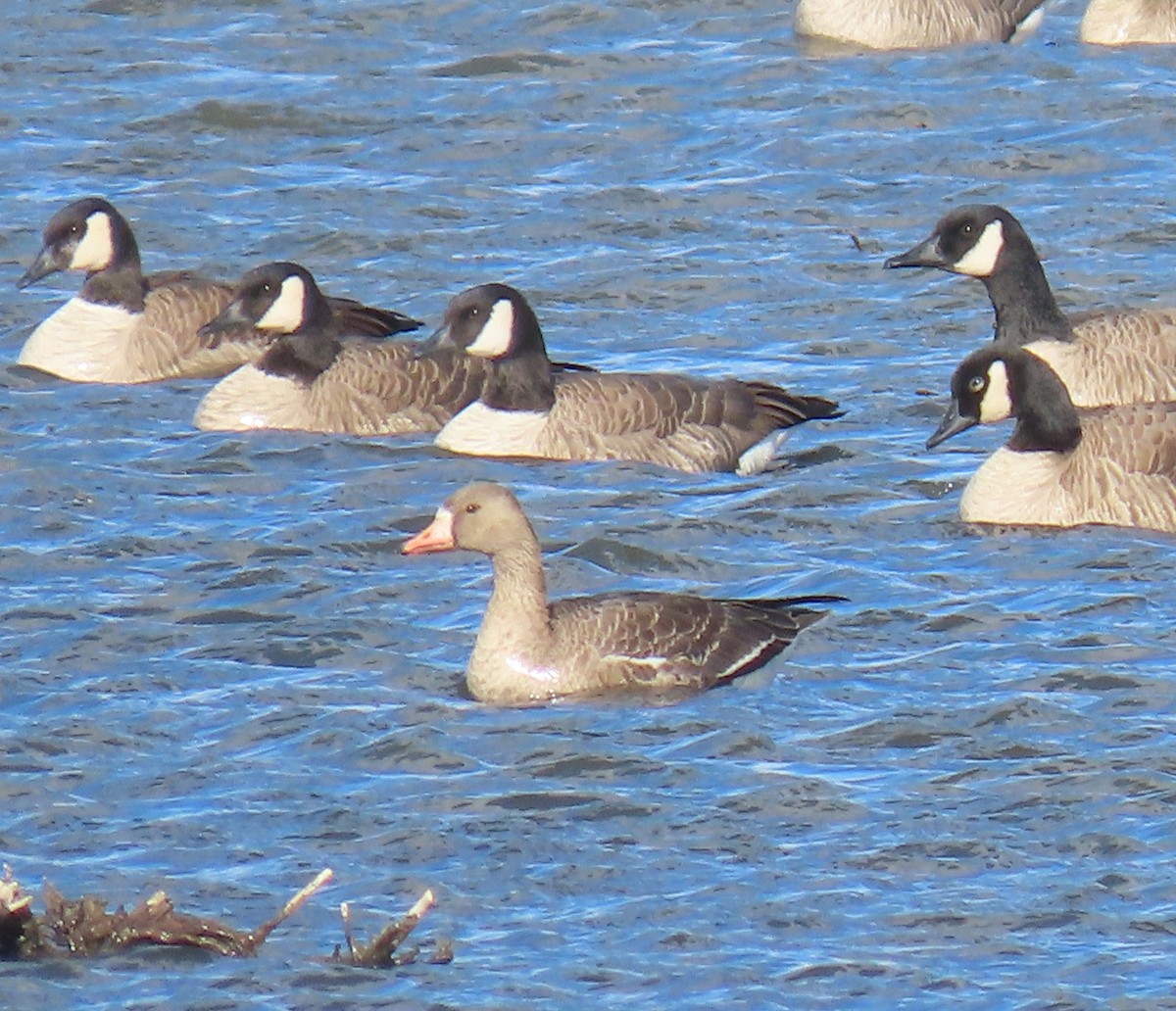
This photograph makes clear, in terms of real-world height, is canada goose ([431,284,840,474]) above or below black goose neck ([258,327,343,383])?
below

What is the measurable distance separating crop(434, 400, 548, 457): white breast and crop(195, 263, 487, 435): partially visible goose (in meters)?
0.45

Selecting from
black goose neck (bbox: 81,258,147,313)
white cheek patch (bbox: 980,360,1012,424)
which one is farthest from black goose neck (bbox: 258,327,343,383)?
white cheek patch (bbox: 980,360,1012,424)

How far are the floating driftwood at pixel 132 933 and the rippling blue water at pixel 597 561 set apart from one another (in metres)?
0.08

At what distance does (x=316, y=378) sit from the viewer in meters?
15.6

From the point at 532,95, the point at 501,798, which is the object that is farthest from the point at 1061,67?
the point at 501,798

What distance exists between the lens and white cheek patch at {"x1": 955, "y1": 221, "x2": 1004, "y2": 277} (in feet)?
51.8

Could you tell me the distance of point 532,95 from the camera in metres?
21.1

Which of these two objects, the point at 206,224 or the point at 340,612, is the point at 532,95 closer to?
the point at 206,224

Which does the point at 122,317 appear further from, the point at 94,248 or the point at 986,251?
the point at 986,251

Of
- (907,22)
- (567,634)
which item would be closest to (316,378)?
(567,634)

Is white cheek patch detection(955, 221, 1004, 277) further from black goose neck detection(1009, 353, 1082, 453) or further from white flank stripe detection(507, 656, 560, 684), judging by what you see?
white flank stripe detection(507, 656, 560, 684)

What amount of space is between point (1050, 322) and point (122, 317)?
204 inches

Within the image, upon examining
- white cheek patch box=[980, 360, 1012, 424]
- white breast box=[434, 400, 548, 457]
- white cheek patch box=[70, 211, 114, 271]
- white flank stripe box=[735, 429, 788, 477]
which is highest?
white cheek patch box=[70, 211, 114, 271]

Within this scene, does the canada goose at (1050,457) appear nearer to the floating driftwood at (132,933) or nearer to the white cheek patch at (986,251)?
the white cheek patch at (986,251)
